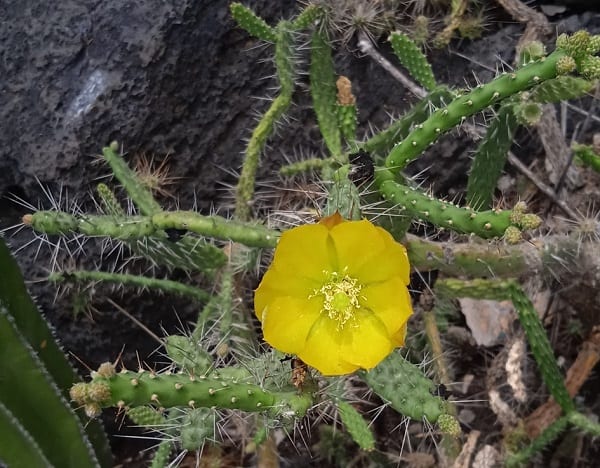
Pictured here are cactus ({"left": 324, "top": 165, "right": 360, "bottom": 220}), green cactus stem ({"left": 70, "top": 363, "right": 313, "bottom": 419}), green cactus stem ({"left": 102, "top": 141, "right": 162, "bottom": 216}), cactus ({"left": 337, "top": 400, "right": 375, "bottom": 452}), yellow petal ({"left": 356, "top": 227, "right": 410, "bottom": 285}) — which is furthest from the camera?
green cactus stem ({"left": 102, "top": 141, "right": 162, "bottom": 216})

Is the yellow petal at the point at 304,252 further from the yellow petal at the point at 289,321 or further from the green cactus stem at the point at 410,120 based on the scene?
the green cactus stem at the point at 410,120

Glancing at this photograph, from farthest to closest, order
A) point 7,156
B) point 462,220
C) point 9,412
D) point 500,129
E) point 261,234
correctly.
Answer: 1. point 7,156
2. point 500,129
3. point 261,234
4. point 9,412
5. point 462,220

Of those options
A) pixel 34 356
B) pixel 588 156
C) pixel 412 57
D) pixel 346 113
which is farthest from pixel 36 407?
pixel 588 156

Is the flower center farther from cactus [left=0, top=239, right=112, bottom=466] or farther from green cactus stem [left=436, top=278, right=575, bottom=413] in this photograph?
cactus [left=0, top=239, right=112, bottom=466]

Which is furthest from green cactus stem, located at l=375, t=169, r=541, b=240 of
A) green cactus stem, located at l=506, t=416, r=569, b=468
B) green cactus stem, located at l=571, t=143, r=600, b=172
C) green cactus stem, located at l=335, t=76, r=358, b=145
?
green cactus stem, located at l=506, t=416, r=569, b=468

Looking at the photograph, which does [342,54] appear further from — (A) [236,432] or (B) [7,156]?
(A) [236,432]

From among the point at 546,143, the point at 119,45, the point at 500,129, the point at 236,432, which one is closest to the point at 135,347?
the point at 236,432
